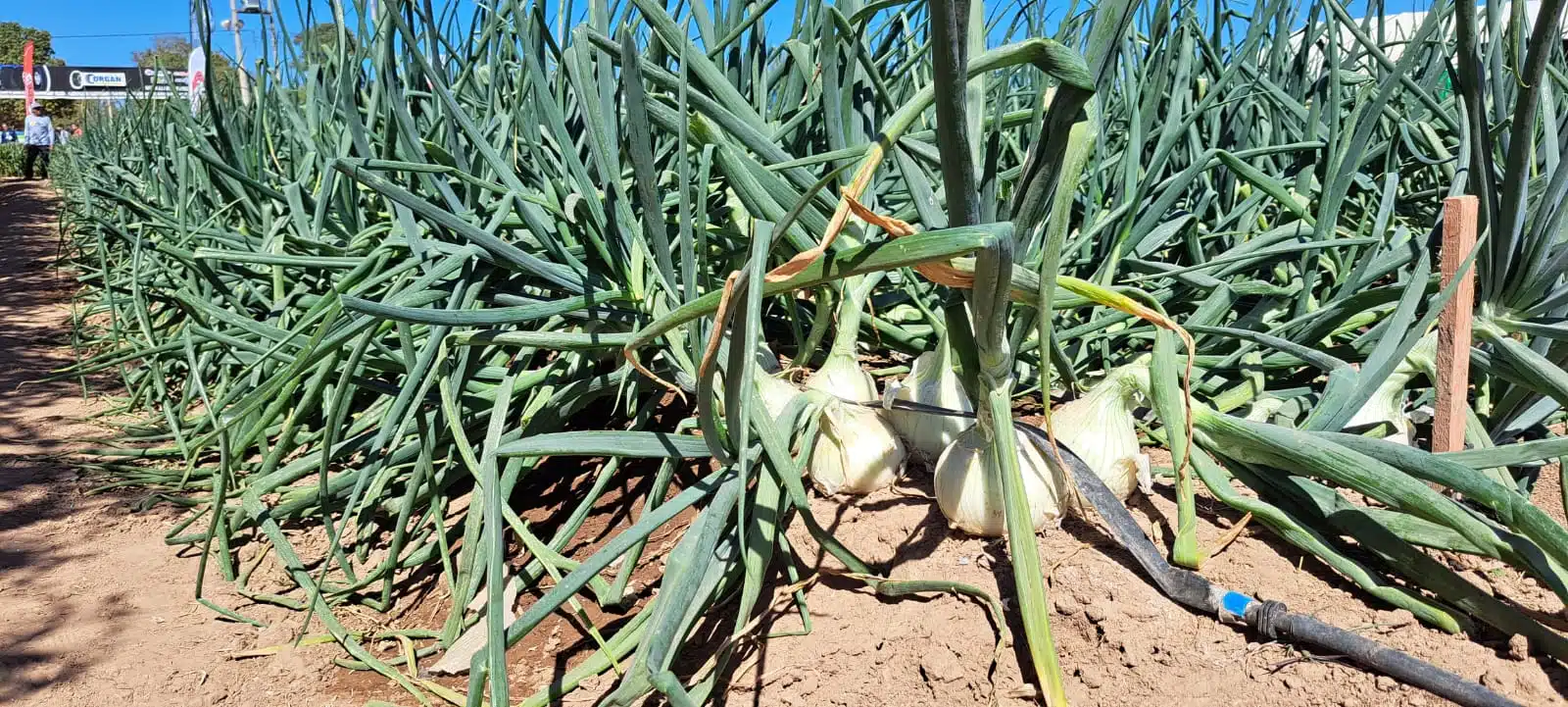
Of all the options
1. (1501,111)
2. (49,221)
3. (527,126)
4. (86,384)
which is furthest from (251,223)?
(49,221)

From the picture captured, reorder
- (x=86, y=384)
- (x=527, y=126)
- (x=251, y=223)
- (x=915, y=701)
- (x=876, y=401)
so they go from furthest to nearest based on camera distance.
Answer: (x=86, y=384), (x=251, y=223), (x=527, y=126), (x=876, y=401), (x=915, y=701)

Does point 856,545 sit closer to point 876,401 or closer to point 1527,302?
point 876,401

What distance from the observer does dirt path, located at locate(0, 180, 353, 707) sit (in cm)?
113

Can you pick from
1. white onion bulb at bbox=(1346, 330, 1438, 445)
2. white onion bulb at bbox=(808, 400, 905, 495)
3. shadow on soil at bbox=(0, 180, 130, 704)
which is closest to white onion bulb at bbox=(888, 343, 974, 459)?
white onion bulb at bbox=(808, 400, 905, 495)

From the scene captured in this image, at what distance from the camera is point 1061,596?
0.89m

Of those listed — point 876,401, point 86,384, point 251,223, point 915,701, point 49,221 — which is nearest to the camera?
point 915,701

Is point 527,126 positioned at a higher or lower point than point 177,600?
higher

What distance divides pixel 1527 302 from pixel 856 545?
774 millimetres

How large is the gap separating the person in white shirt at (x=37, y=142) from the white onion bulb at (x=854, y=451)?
15721 mm

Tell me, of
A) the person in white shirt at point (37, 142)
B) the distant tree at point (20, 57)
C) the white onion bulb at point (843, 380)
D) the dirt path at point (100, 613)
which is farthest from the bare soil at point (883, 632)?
the distant tree at point (20, 57)

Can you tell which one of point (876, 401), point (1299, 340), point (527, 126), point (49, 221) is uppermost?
point (527, 126)

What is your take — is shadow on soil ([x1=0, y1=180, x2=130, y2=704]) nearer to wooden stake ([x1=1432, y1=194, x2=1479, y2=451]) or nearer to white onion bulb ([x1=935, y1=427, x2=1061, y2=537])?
white onion bulb ([x1=935, y1=427, x2=1061, y2=537])

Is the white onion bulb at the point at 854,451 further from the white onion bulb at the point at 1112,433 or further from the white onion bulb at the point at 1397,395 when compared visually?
the white onion bulb at the point at 1397,395

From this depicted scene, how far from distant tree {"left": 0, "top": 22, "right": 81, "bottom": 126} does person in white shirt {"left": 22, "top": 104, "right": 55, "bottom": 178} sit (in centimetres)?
1079
